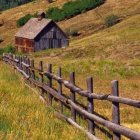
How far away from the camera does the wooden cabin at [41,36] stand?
3241 inches

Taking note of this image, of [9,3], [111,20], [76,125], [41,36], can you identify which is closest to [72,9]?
[111,20]

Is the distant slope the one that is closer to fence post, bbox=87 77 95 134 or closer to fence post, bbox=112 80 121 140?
fence post, bbox=87 77 95 134

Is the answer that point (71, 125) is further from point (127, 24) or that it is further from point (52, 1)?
point (52, 1)

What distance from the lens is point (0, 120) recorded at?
31.8 feet

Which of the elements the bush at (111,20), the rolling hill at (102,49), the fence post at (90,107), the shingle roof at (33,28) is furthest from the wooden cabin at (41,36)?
the fence post at (90,107)

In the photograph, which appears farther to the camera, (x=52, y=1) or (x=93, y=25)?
(x=52, y=1)

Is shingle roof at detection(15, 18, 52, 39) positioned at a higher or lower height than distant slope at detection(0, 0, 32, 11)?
lower

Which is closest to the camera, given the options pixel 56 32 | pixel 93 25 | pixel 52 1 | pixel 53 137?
pixel 53 137

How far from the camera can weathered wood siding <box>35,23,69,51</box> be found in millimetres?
82750

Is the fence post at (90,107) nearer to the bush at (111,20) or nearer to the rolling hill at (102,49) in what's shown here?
the rolling hill at (102,49)

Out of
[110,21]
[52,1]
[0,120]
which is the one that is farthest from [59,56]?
[52,1]

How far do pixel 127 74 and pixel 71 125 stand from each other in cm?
2140

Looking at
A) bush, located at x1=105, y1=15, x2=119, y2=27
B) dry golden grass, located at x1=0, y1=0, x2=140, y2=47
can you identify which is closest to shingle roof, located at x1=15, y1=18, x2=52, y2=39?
dry golden grass, located at x1=0, y1=0, x2=140, y2=47

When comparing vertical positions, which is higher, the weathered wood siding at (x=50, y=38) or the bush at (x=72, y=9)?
the bush at (x=72, y=9)
